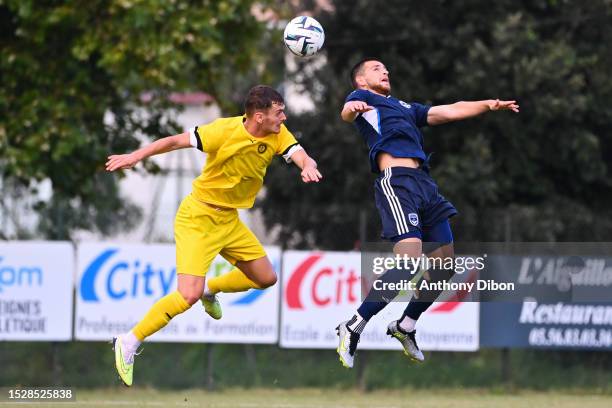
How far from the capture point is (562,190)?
23.2m

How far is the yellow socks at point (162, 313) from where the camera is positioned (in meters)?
10.4

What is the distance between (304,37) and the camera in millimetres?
10797

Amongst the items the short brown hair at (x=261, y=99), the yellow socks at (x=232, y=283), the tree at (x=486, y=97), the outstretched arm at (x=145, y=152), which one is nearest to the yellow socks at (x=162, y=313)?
the yellow socks at (x=232, y=283)

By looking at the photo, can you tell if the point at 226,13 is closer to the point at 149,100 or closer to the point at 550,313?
the point at 149,100

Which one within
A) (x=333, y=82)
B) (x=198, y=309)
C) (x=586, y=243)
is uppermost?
(x=333, y=82)

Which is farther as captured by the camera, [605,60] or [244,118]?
[605,60]

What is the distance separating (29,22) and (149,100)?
2.90m

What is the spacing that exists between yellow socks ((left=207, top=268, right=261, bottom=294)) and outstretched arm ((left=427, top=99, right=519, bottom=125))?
230cm

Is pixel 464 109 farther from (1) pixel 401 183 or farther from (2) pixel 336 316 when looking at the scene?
(2) pixel 336 316

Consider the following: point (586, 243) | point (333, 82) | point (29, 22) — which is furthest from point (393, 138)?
point (333, 82)

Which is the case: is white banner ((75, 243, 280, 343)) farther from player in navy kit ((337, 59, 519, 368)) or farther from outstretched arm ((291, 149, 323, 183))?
outstretched arm ((291, 149, 323, 183))

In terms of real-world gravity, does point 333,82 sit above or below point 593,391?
above

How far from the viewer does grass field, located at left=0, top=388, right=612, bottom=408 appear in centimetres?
1317

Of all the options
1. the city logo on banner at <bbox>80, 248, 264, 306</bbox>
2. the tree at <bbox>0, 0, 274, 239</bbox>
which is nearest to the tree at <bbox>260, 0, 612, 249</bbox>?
the tree at <bbox>0, 0, 274, 239</bbox>
